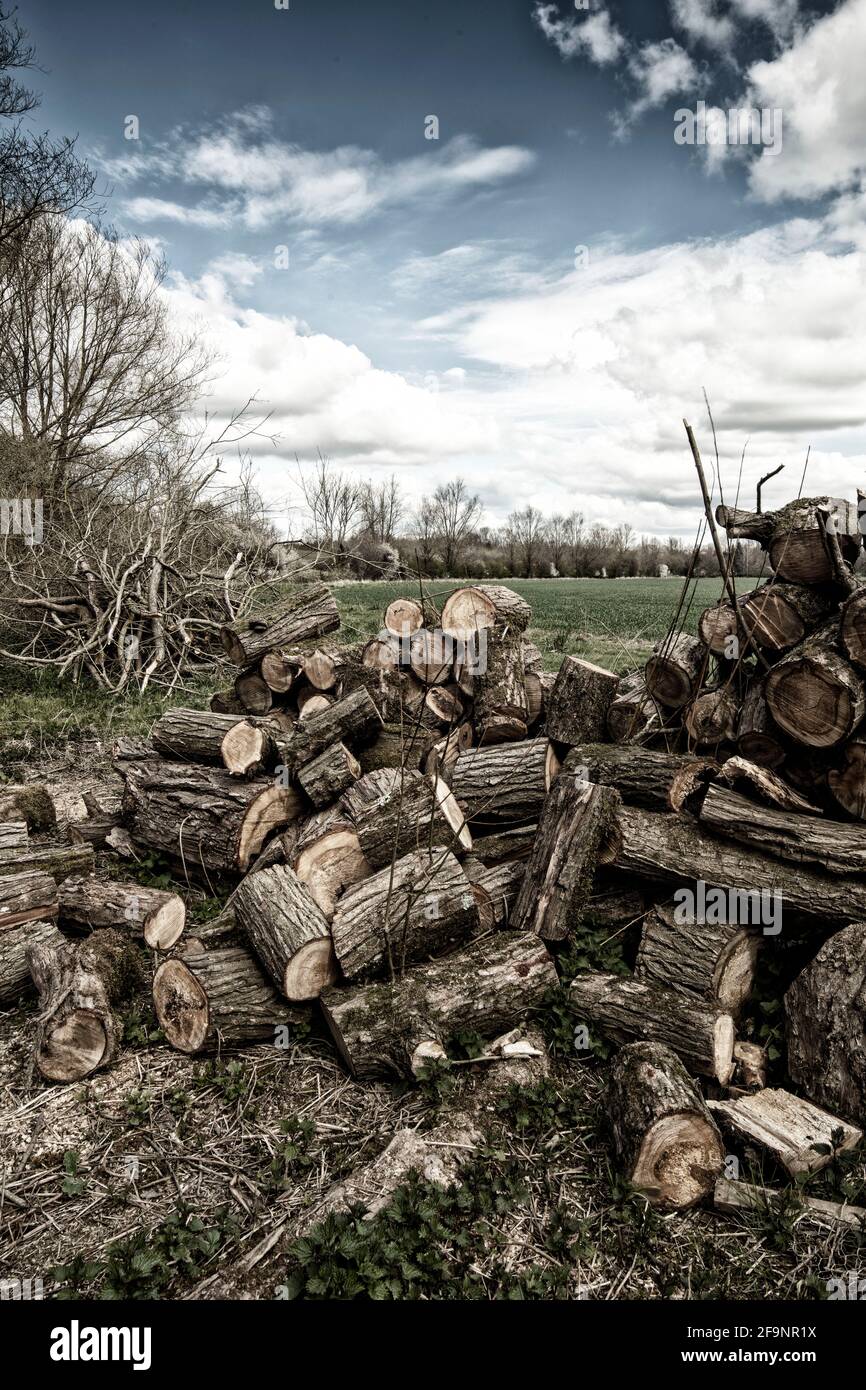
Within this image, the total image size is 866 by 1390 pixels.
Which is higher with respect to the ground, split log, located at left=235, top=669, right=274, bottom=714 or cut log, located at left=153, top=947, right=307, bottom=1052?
split log, located at left=235, top=669, right=274, bottom=714

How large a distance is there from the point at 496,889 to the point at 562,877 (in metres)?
0.48

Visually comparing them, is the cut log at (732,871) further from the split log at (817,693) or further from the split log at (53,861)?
the split log at (53,861)

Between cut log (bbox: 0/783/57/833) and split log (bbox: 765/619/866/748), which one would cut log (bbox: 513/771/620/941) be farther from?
cut log (bbox: 0/783/57/833)

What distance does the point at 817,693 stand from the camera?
3834mm

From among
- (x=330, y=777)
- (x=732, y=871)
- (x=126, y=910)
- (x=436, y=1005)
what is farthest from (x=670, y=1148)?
(x=126, y=910)

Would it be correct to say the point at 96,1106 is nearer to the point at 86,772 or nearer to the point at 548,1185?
the point at 548,1185

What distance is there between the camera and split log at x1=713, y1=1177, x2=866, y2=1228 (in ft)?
8.79

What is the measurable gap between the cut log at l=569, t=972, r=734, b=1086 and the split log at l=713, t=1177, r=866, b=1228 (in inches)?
18.8

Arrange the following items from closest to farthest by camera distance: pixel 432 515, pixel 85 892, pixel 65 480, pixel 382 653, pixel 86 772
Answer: pixel 85 892
pixel 382 653
pixel 86 772
pixel 65 480
pixel 432 515

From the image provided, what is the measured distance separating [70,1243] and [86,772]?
218 inches

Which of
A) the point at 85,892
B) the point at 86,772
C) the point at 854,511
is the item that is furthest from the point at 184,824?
the point at 854,511

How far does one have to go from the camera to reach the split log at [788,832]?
141 inches

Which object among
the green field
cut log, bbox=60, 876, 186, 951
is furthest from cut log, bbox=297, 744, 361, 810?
the green field

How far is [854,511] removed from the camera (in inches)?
171
